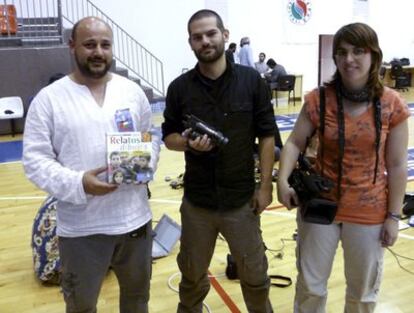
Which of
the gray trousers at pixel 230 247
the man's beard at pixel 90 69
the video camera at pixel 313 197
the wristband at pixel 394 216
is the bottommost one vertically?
the gray trousers at pixel 230 247

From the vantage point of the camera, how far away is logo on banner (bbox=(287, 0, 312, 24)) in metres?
13.1

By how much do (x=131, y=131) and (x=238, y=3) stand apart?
11.4 metres

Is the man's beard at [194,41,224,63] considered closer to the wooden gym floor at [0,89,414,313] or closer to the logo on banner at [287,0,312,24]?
the wooden gym floor at [0,89,414,313]

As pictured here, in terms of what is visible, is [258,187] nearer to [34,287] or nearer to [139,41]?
[34,287]

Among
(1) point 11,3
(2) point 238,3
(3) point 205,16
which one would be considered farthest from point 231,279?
(2) point 238,3

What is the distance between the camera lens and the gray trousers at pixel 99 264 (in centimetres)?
181

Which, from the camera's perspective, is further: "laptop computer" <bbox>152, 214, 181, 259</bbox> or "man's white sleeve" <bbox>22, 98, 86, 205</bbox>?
"laptop computer" <bbox>152, 214, 181, 259</bbox>

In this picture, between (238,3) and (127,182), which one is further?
(238,3)

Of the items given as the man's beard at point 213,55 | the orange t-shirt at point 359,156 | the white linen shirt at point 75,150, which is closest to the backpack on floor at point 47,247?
the white linen shirt at point 75,150

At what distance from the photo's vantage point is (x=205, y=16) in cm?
187

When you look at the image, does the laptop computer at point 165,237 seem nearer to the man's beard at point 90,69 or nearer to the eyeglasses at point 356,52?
the man's beard at point 90,69

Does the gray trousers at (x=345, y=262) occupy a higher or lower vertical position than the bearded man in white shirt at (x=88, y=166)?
lower

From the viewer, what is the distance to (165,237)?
355 centimetres

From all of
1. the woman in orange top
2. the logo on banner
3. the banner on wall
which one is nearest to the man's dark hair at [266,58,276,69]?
the banner on wall
